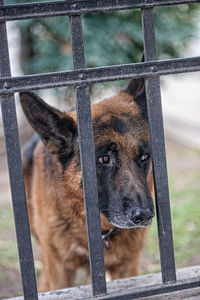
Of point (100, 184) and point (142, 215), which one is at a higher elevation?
point (100, 184)

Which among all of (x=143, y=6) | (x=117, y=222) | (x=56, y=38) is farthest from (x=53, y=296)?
(x=56, y=38)

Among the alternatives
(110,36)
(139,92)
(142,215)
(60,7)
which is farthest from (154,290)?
(110,36)

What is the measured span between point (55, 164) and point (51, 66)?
3703 millimetres

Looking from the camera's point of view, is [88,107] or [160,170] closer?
[88,107]

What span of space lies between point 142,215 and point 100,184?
46cm

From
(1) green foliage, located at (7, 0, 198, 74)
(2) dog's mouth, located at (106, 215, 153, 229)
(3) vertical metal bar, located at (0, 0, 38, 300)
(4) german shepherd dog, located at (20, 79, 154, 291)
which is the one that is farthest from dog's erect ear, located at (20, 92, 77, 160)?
(1) green foliage, located at (7, 0, 198, 74)

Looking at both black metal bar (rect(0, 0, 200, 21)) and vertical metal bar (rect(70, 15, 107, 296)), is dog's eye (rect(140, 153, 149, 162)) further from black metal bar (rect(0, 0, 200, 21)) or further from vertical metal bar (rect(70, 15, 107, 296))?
black metal bar (rect(0, 0, 200, 21))

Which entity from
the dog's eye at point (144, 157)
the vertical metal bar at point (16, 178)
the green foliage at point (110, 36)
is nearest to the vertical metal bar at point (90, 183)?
the vertical metal bar at point (16, 178)

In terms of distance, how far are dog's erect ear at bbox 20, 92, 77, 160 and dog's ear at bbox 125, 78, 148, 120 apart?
591 millimetres

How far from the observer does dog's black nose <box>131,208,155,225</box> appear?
7.30 ft

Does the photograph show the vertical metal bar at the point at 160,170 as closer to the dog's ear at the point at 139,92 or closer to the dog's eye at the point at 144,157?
the dog's eye at the point at 144,157

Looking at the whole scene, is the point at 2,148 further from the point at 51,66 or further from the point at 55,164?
the point at 55,164

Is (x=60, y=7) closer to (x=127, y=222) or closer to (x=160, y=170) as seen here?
(x=160, y=170)

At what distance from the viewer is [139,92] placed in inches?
117
